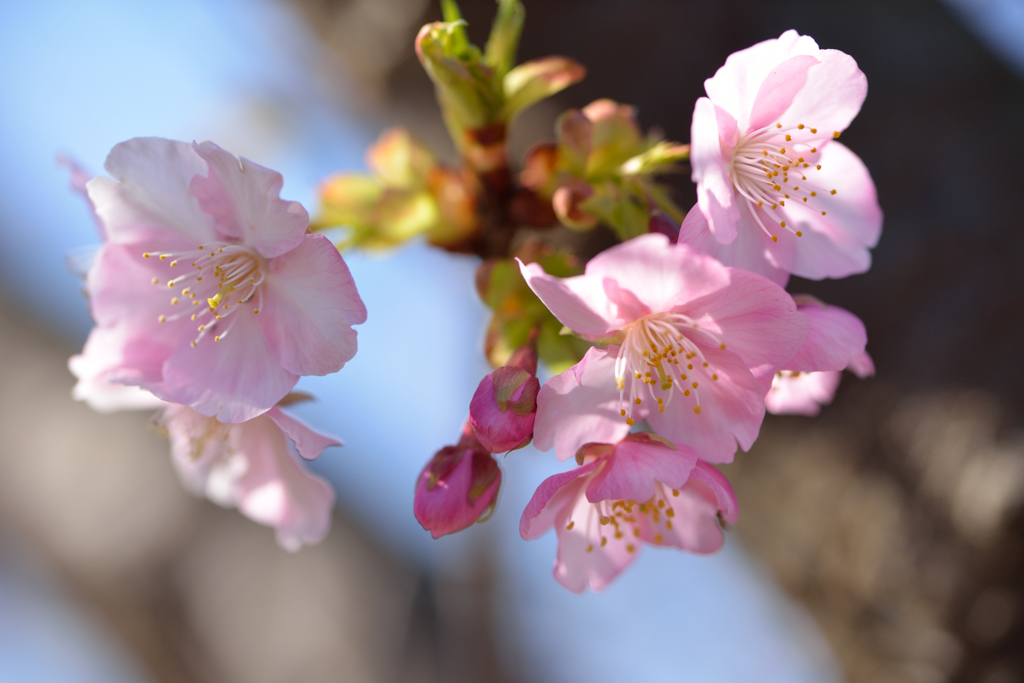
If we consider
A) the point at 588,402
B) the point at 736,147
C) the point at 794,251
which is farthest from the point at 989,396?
the point at 588,402

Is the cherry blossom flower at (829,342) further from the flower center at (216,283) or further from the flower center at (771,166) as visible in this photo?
the flower center at (216,283)

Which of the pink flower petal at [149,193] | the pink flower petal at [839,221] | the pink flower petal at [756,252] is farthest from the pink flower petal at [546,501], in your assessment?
the pink flower petal at [149,193]

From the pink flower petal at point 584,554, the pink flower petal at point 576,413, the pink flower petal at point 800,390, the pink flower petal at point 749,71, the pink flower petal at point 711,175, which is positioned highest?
the pink flower petal at point 749,71

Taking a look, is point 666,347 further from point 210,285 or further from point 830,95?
point 210,285

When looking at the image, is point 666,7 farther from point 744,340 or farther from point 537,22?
point 744,340

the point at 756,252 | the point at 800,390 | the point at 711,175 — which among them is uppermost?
the point at 711,175

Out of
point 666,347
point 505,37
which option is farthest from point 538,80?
point 666,347
